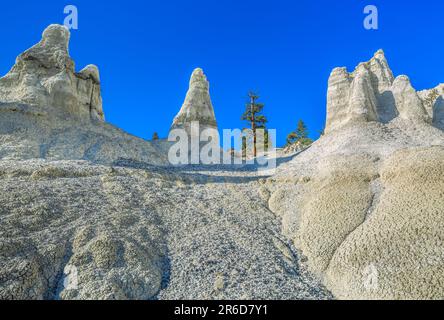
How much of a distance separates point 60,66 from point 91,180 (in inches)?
813

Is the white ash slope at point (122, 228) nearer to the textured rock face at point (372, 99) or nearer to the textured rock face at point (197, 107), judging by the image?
the textured rock face at point (372, 99)

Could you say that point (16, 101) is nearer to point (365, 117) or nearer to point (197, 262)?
point (197, 262)

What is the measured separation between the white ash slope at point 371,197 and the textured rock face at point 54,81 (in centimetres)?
2246

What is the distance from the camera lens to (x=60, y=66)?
3803 cm

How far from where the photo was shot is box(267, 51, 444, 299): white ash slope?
45.9 ft

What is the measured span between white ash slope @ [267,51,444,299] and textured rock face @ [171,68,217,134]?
19153 millimetres

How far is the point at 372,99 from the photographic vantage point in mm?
32562

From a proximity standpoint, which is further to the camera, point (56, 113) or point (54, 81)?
point (54, 81)

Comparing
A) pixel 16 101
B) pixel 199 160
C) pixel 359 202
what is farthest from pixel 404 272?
pixel 16 101

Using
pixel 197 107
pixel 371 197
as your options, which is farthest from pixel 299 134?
pixel 371 197

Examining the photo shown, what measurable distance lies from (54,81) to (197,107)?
18.4 meters

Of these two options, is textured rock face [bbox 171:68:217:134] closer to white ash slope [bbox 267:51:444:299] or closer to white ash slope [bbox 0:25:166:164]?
white ash slope [bbox 0:25:166:164]

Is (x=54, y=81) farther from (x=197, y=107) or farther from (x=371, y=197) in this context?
(x=371, y=197)
